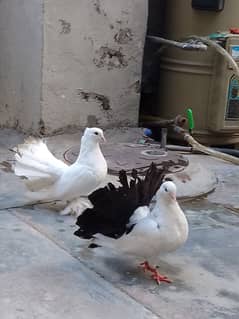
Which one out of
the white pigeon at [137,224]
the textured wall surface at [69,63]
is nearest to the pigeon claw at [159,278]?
the white pigeon at [137,224]

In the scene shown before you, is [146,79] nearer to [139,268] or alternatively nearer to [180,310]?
[139,268]

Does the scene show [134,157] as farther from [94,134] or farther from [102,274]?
[102,274]

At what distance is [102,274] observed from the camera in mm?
2750

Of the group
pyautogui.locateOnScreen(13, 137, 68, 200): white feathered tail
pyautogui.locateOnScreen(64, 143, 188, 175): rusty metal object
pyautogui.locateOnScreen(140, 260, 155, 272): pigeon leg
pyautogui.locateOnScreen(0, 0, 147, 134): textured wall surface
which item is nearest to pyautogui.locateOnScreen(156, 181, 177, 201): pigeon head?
pyautogui.locateOnScreen(140, 260, 155, 272): pigeon leg

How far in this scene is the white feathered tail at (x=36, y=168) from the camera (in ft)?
11.2

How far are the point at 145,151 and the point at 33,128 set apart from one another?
2.64ft

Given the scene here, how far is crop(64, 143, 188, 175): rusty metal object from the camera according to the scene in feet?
13.5

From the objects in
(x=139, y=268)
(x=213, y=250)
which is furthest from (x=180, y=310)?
(x=213, y=250)

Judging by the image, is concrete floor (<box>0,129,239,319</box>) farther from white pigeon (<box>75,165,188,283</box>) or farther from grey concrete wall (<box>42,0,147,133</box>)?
grey concrete wall (<box>42,0,147,133</box>)

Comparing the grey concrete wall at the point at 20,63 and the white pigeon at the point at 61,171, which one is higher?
the grey concrete wall at the point at 20,63

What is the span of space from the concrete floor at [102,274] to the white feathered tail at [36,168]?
0.43 ft

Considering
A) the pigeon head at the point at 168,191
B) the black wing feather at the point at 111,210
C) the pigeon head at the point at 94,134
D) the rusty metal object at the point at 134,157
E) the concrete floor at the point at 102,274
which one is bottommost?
the concrete floor at the point at 102,274

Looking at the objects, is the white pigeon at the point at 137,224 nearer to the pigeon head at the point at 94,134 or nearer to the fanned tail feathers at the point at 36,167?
the pigeon head at the point at 94,134

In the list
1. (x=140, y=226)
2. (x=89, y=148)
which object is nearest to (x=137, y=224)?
(x=140, y=226)
